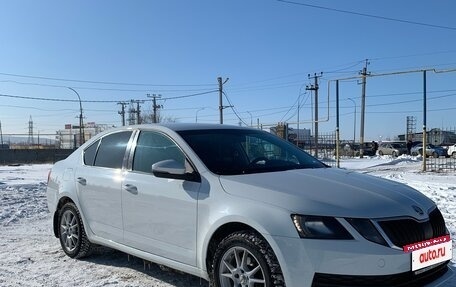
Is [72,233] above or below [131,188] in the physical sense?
below

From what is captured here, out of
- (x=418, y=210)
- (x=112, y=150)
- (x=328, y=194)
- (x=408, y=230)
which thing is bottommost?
(x=408, y=230)

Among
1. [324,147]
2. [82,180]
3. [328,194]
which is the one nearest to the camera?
[328,194]

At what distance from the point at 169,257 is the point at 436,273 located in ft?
7.24

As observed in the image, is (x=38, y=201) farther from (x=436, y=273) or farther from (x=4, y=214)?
(x=436, y=273)

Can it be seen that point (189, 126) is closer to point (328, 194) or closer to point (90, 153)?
point (90, 153)

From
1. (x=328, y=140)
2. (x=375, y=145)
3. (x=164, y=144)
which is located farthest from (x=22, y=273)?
(x=375, y=145)

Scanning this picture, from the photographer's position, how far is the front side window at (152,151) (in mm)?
4695

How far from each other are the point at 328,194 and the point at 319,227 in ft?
1.08

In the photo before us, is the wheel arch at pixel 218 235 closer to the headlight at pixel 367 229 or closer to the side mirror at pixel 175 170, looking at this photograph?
the side mirror at pixel 175 170

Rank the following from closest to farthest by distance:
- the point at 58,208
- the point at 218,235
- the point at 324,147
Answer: the point at 218,235 < the point at 58,208 < the point at 324,147

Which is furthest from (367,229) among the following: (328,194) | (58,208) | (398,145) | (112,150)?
(398,145)

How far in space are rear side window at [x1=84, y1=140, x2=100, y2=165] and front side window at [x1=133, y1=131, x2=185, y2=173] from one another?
0.93m

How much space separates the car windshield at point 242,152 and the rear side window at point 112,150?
2.86 ft

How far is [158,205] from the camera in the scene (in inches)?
177
